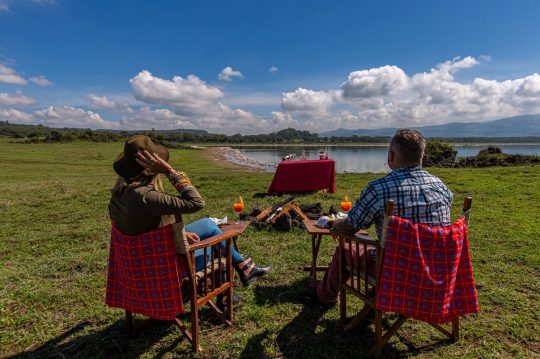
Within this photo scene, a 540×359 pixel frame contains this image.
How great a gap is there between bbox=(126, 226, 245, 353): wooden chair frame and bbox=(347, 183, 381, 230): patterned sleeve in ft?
3.82

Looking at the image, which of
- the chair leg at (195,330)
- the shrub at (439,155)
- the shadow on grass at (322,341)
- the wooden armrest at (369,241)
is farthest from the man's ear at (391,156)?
the shrub at (439,155)

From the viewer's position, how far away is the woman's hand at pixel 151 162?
259 centimetres

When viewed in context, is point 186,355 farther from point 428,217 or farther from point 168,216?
point 428,217

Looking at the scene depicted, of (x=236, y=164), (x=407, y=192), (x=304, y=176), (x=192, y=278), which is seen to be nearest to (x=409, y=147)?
(x=407, y=192)

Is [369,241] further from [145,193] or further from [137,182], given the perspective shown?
[137,182]

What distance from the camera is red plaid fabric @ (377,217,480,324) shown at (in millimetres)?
2514

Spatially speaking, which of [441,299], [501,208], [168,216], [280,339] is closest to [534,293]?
[441,299]

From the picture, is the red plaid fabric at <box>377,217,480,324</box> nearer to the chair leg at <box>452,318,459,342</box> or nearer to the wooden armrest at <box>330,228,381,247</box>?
the wooden armrest at <box>330,228,381,247</box>

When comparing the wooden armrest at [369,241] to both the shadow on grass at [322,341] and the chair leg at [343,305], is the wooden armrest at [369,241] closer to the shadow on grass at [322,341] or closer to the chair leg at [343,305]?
the chair leg at [343,305]

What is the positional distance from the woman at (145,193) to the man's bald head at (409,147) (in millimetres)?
1635

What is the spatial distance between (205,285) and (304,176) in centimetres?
775

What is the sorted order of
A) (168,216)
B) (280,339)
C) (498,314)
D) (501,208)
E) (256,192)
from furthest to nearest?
(256,192) → (501,208) → (498,314) → (280,339) → (168,216)

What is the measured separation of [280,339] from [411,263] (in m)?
1.46

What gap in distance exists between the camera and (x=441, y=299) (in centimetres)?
263
